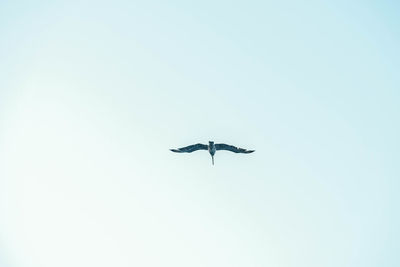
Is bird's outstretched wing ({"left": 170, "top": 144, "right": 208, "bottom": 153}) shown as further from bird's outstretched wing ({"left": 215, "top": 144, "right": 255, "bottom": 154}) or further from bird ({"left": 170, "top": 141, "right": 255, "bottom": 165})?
bird's outstretched wing ({"left": 215, "top": 144, "right": 255, "bottom": 154})

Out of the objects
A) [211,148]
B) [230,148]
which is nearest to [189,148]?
[211,148]

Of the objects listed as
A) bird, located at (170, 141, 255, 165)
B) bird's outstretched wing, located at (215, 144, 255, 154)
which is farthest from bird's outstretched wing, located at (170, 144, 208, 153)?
bird's outstretched wing, located at (215, 144, 255, 154)

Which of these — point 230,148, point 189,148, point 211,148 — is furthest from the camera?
point 230,148

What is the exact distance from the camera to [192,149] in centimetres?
4772

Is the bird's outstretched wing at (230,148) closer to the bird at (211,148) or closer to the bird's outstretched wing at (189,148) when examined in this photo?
the bird at (211,148)

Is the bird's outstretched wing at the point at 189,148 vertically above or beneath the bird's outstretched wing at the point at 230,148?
beneath

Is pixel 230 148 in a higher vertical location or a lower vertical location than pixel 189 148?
higher

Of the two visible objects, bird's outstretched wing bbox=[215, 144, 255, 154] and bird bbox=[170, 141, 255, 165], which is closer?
bird bbox=[170, 141, 255, 165]

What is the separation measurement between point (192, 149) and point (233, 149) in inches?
238

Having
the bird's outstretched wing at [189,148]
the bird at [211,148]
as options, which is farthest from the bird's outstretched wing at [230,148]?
the bird's outstretched wing at [189,148]

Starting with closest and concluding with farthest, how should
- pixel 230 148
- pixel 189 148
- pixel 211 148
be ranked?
pixel 189 148 → pixel 211 148 → pixel 230 148

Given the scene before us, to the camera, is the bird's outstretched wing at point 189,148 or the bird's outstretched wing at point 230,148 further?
the bird's outstretched wing at point 230,148

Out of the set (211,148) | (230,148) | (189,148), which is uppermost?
(230,148)

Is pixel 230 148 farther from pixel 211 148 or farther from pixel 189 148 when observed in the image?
pixel 189 148
